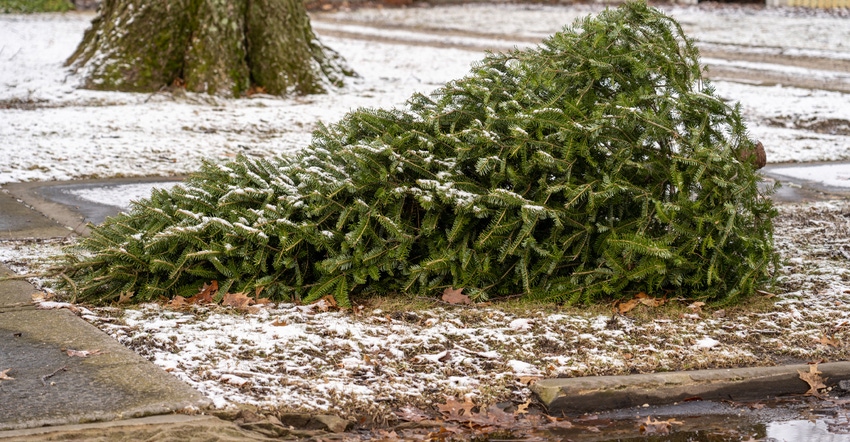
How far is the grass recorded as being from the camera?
22172 mm

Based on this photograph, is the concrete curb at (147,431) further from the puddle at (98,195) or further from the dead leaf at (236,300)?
the puddle at (98,195)

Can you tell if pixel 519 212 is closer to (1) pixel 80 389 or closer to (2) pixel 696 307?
(2) pixel 696 307

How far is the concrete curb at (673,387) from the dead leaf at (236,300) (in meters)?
1.68

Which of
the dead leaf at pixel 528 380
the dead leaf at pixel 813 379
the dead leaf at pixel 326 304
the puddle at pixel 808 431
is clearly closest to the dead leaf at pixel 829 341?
the dead leaf at pixel 813 379

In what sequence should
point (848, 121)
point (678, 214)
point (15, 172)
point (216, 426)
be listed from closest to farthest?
point (216, 426)
point (678, 214)
point (15, 172)
point (848, 121)

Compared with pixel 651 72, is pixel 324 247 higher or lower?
lower

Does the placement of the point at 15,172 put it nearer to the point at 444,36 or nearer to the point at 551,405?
the point at 551,405

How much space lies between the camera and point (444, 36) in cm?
1969

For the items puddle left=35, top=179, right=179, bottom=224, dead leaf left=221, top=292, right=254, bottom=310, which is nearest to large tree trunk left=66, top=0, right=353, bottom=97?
puddle left=35, top=179, right=179, bottom=224

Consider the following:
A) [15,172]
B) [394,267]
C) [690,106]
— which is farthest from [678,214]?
[15,172]

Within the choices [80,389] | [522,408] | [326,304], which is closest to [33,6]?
[326,304]

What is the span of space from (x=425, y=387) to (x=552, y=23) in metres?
19.4

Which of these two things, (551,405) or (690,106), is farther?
(690,106)

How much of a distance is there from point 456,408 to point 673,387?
0.94 metres
